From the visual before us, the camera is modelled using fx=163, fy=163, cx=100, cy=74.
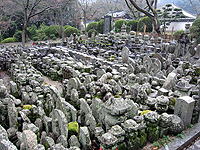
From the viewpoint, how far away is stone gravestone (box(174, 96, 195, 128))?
10.6ft

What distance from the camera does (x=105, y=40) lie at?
1122cm

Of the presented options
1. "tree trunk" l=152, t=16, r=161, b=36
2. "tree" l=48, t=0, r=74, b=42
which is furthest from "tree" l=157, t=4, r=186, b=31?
"tree" l=48, t=0, r=74, b=42

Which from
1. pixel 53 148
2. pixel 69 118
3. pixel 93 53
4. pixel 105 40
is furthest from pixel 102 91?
pixel 105 40

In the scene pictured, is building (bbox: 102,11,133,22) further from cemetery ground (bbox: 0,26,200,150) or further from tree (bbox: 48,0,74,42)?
cemetery ground (bbox: 0,26,200,150)

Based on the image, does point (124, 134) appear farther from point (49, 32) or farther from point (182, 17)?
point (182, 17)

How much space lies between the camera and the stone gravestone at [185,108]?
322 centimetres

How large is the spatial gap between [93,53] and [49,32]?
695 inches

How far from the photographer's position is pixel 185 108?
324cm

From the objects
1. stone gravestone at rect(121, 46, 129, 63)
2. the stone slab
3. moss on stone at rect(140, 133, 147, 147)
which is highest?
stone gravestone at rect(121, 46, 129, 63)

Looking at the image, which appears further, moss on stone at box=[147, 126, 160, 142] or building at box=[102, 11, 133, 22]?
building at box=[102, 11, 133, 22]

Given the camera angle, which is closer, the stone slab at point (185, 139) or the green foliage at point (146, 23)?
the stone slab at point (185, 139)

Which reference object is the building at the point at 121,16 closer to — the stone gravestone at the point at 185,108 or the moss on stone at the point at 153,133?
the stone gravestone at the point at 185,108

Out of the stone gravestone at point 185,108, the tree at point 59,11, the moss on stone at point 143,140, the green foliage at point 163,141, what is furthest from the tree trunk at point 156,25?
the moss on stone at point 143,140

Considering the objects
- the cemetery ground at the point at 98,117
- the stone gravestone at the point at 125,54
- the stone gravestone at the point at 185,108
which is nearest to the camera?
the cemetery ground at the point at 98,117
